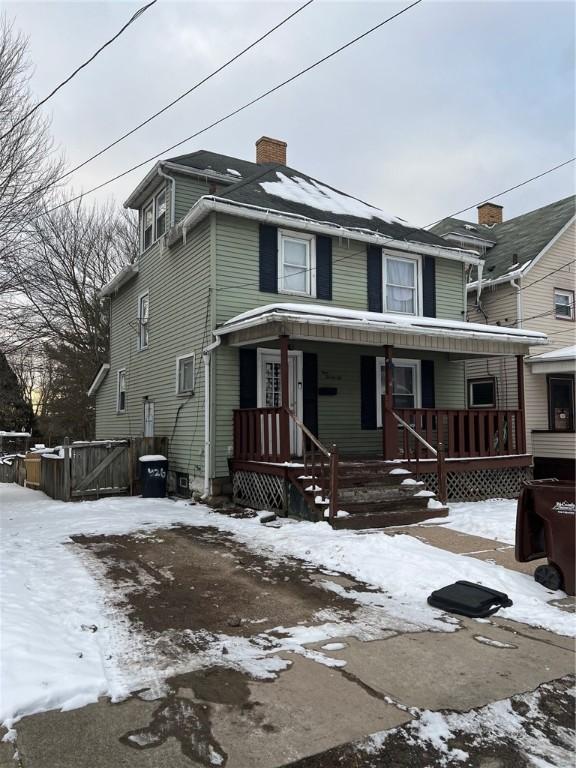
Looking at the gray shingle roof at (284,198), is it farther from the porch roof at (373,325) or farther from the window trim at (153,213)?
the porch roof at (373,325)

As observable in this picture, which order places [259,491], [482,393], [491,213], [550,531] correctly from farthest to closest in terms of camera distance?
[491,213] → [482,393] → [259,491] → [550,531]

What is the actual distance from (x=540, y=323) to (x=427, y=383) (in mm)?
4765

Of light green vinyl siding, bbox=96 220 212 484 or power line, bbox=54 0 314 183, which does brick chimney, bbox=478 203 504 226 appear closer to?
light green vinyl siding, bbox=96 220 212 484

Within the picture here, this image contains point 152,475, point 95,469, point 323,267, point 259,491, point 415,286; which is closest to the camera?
point 259,491

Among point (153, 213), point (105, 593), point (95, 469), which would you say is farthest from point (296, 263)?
point (105, 593)

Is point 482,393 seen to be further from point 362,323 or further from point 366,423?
point 362,323

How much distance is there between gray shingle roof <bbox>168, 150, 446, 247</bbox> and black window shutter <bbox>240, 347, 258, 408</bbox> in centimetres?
330

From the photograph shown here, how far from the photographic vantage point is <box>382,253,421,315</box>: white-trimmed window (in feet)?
45.4

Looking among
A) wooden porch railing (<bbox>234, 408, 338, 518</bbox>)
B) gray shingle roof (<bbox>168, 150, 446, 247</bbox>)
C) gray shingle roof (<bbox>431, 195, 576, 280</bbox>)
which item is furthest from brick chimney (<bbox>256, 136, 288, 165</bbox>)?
wooden porch railing (<bbox>234, 408, 338, 518</bbox>)

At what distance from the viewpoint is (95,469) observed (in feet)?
39.9

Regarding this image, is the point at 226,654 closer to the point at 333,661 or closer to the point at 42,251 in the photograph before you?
the point at 333,661

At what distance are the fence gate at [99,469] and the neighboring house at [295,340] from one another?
1151 mm

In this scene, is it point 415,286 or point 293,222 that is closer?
point 293,222

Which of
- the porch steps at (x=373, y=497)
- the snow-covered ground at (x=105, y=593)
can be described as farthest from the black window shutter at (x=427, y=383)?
the snow-covered ground at (x=105, y=593)
